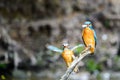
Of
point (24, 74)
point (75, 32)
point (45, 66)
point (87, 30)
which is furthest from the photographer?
point (75, 32)

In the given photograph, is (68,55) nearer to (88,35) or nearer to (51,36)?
(88,35)

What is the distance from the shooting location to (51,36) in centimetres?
1636

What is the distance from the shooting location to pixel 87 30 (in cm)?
342

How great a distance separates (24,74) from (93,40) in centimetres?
1022

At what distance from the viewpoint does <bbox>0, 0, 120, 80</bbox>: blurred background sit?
1377cm

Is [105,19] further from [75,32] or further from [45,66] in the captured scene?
[45,66]

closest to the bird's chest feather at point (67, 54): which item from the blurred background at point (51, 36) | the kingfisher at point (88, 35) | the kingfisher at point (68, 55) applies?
the kingfisher at point (68, 55)

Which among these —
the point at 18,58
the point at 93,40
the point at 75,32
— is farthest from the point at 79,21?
the point at 93,40

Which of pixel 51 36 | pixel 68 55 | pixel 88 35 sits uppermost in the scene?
pixel 51 36

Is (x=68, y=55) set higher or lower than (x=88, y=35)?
lower

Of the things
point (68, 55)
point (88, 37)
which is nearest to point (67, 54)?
point (68, 55)

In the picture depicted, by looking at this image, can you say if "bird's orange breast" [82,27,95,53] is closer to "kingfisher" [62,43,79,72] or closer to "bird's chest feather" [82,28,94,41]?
"bird's chest feather" [82,28,94,41]

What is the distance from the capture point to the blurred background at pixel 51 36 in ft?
45.2

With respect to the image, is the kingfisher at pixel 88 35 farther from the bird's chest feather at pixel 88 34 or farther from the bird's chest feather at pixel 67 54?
the bird's chest feather at pixel 67 54
